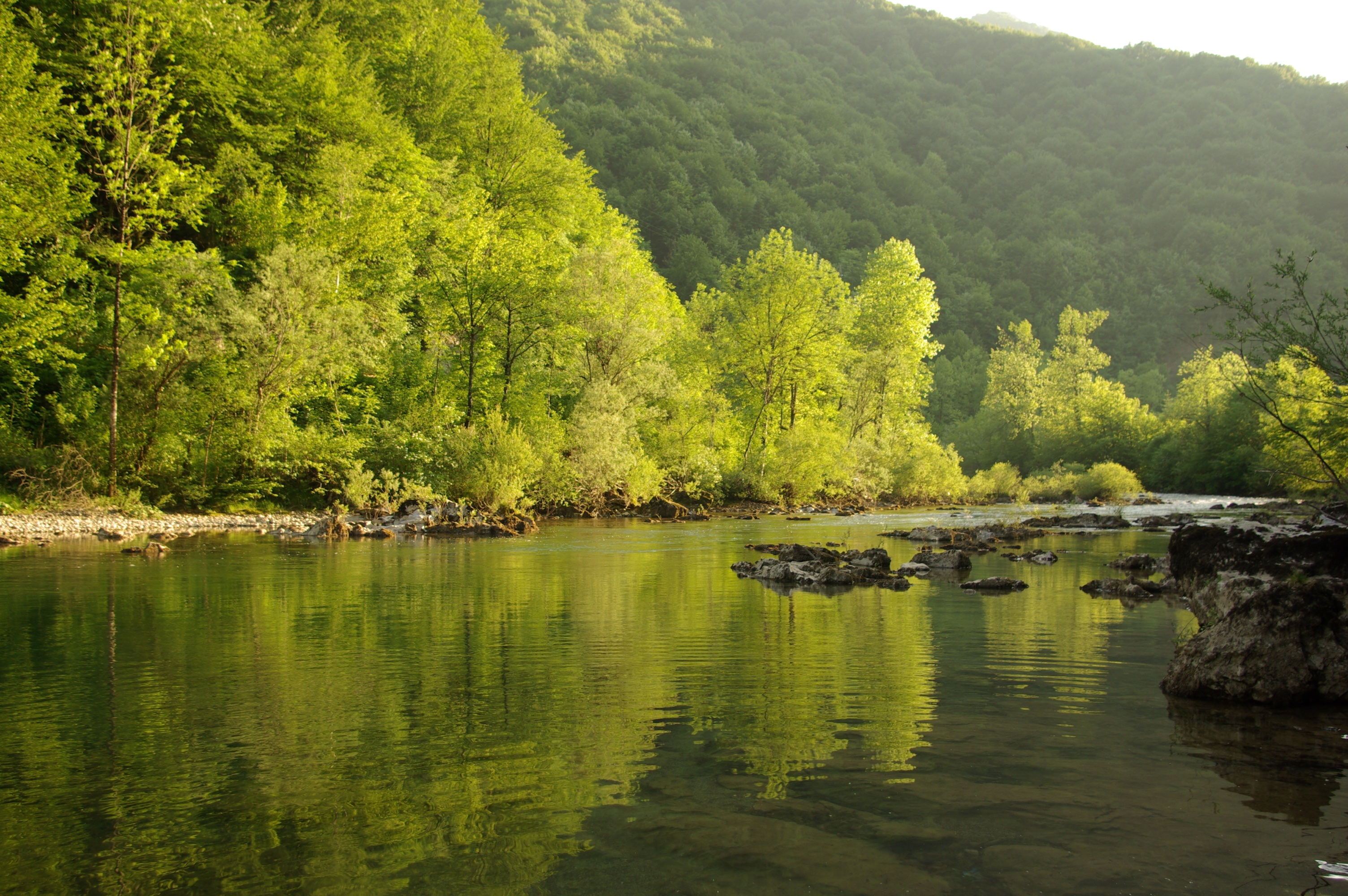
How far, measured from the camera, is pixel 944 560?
57.8 feet

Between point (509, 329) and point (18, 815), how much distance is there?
34.7 metres

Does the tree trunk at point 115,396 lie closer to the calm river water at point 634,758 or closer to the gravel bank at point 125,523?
the gravel bank at point 125,523

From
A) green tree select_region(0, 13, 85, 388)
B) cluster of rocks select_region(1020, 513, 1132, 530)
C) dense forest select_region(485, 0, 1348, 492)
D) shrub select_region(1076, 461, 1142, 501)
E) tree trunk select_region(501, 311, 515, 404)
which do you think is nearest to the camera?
green tree select_region(0, 13, 85, 388)

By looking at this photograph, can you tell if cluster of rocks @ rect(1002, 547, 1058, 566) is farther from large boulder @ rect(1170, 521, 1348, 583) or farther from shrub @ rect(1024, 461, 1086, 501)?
shrub @ rect(1024, 461, 1086, 501)

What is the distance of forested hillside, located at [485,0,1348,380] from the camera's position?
103 meters

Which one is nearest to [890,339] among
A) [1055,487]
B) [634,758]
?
[1055,487]

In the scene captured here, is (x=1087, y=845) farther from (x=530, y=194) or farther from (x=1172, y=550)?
(x=530, y=194)

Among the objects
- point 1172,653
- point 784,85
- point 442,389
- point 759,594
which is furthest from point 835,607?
point 784,85


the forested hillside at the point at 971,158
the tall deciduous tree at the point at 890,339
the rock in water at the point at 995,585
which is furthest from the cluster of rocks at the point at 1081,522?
the forested hillside at the point at 971,158

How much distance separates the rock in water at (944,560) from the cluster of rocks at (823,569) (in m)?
0.69

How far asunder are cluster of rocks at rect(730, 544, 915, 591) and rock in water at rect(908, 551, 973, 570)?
689 mm

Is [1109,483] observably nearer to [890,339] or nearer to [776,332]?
[890,339]

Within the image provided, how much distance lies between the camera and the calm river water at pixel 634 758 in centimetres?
394

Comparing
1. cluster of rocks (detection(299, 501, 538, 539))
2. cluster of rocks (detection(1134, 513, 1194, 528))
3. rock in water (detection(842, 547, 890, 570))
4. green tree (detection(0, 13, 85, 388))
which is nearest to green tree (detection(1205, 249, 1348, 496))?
rock in water (detection(842, 547, 890, 570))
